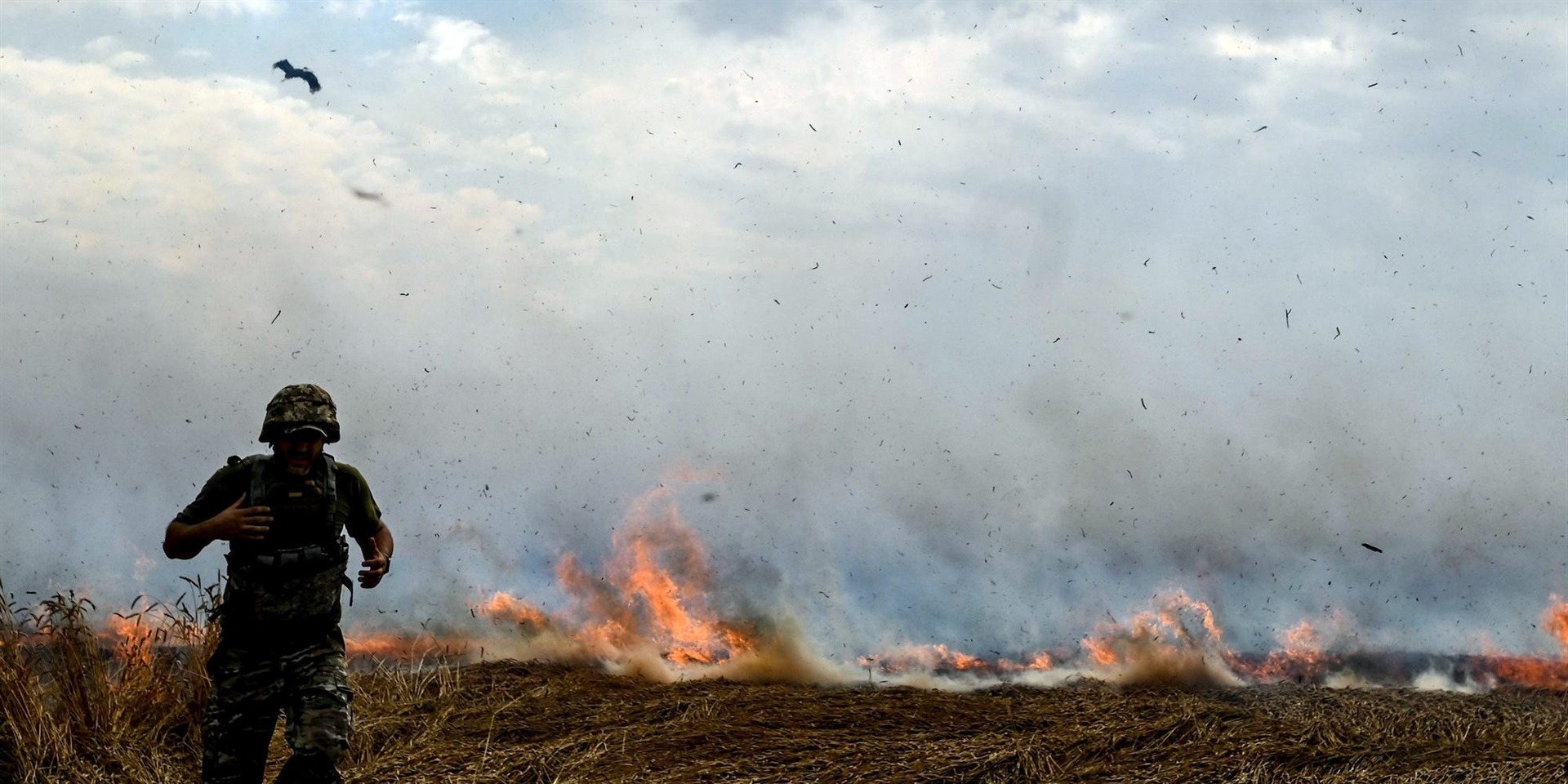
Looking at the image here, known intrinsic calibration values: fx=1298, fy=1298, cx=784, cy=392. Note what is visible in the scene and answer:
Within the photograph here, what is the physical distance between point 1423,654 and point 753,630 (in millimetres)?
7327

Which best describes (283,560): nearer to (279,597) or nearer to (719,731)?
(279,597)

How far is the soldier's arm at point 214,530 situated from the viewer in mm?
6426

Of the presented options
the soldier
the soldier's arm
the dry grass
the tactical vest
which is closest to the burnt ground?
the dry grass

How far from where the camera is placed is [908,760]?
9.25 meters

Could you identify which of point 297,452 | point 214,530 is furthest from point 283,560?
point 297,452

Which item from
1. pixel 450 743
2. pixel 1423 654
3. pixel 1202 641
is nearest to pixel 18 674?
pixel 450 743

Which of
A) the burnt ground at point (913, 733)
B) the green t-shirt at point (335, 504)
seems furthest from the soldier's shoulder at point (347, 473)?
the burnt ground at point (913, 733)

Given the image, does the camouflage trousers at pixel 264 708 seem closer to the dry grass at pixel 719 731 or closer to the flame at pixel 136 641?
the dry grass at pixel 719 731

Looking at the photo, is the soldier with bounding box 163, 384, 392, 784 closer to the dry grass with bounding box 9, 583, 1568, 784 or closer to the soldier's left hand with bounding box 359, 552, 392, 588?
the soldier's left hand with bounding box 359, 552, 392, 588

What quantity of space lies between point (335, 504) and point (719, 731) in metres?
4.23

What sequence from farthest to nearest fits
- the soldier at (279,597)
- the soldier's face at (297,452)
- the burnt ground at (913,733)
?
1. the burnt ground at (913,733)
2. the soldier's face at (297,452)
3. the soldier at (279,597)

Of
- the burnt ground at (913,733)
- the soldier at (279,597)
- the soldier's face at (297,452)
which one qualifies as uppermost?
the soldier's face at (297,452)

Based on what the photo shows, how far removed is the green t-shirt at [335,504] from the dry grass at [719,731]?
2.49 m

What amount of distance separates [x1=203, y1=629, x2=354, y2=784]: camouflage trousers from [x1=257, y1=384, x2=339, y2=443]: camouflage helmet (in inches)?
44.0
